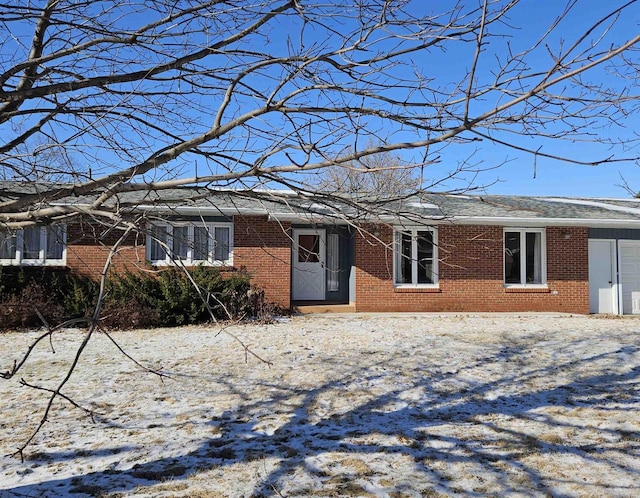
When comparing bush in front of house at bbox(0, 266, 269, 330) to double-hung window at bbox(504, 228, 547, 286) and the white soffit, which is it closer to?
double-hung window at bbox(504, 228, 547, 286)

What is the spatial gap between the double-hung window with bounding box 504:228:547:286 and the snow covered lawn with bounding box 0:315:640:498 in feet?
16.2

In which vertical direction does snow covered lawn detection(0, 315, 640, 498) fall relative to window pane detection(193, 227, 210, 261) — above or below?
below

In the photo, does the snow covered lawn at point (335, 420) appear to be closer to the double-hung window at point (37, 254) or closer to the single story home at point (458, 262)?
the double-hung window at point (37, 254)

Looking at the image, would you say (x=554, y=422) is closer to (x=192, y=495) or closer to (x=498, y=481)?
(x=498, y=481)

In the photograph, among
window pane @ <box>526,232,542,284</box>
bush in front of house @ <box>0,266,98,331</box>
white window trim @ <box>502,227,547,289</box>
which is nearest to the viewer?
bush in front of house @ <box>0,266,98,331</box>

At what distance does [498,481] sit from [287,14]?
13.5ft

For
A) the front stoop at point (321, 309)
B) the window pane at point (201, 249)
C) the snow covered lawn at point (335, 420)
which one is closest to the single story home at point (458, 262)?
the front stoop at point (321, 309)

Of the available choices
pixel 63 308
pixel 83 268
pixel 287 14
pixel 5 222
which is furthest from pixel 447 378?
pixel 83 268

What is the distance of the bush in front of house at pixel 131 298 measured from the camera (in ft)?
35.2

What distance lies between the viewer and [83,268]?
41.7 ft

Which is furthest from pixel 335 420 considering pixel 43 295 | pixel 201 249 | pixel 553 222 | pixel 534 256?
pixel 534 256

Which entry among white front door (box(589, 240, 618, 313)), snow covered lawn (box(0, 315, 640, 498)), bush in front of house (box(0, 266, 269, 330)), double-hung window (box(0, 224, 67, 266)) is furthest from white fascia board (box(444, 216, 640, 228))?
double-hung window (box(0, 224, 67, 266))

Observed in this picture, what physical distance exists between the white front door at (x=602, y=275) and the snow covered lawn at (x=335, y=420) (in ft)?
18.1

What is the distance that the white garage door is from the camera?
14523mm
